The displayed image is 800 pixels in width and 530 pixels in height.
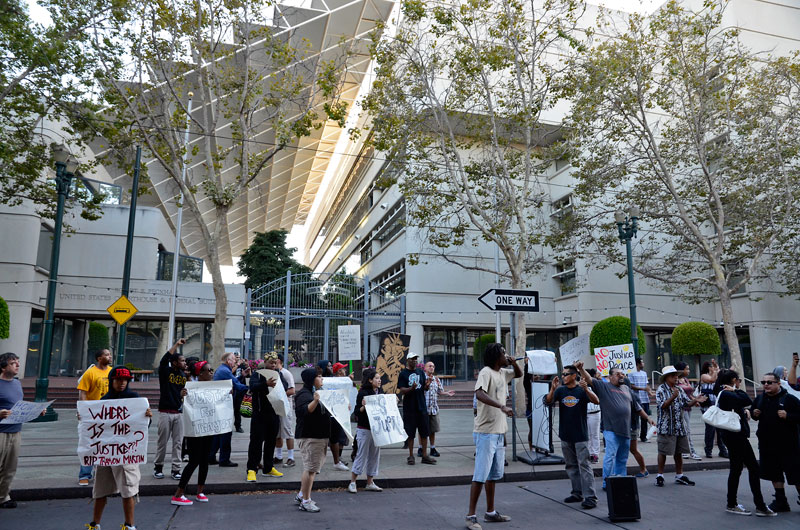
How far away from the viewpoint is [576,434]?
7145 millimetres

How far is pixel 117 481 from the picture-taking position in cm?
546

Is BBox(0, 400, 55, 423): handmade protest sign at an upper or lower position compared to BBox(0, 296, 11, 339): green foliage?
lower

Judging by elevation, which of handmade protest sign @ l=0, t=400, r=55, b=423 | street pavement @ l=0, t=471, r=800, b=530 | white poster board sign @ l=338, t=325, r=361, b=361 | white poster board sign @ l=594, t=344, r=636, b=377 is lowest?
street pavement @ l=0, t=471, r=800, b=530

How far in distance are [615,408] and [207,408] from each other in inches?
218

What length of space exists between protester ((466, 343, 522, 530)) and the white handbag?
293 centimetres

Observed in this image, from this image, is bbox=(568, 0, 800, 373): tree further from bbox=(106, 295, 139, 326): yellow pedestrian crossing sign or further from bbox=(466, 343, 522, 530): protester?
bbox=(106, 295, 139, 326): yellow pedestrian crossing sign

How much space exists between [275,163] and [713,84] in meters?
28.3

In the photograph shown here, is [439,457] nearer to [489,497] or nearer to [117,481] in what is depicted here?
[489,497]

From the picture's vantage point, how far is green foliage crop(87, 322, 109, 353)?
2727 cm

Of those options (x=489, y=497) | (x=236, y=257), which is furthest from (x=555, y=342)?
(x=236, y=257)

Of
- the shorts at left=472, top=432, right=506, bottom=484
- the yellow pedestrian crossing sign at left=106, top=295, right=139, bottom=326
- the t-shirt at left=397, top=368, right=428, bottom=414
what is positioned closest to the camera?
the shorts at left=472, top=432, right=506, bottom=484

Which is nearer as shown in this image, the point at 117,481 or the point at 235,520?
the point at 117,481

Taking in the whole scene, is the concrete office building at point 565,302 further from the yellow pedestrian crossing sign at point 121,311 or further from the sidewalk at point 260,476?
the sidewalk at point 260,476

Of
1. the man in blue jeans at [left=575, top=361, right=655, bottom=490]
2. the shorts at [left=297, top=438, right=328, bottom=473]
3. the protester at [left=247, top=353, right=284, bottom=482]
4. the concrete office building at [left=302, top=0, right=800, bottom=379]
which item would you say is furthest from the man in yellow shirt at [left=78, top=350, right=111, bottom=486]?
the concrete office building at [left=302, top=0, right=800, bottom=379]
